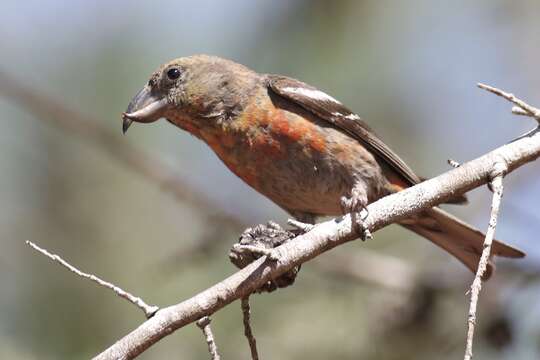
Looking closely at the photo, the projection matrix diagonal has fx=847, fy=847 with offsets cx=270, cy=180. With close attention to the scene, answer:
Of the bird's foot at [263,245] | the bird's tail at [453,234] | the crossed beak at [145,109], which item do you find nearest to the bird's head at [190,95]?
the crossed beak at [145,109]

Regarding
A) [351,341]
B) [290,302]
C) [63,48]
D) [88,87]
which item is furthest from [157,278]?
[63,48]

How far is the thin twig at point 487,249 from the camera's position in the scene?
3.11 m

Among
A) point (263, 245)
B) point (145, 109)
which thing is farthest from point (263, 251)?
point (145, 109)

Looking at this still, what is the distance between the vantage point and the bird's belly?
4945 millimetres

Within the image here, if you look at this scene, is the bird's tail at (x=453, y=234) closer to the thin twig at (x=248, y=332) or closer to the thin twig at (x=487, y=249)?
the thin twig at (x=487, y=249)

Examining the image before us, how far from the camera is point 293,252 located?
12.6 feet

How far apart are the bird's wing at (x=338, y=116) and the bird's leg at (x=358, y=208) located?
0.88ft

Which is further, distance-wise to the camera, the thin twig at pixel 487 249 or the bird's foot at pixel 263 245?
the bird's foot at pixel 263 245

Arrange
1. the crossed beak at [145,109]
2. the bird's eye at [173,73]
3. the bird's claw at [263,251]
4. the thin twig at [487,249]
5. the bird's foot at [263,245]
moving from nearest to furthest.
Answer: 1. the thin twig at [487,249]
2. the bird's claw at [263,251]
3. the bird's foot at [263,245]
4. the crossed beak at [145,109]
5. the bird's eye at [173,73]

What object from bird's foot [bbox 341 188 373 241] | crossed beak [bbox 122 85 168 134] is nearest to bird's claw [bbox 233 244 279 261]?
bird's foot [bbox 341 188 373 241]

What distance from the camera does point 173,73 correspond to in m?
5.27

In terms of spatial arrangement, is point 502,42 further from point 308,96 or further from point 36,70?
point 36,70

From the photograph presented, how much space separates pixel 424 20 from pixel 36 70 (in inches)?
158

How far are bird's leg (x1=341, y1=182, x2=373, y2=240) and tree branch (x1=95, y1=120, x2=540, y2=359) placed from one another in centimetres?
2
